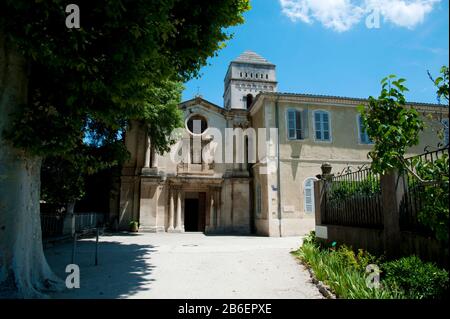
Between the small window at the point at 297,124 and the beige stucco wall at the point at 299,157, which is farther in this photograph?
the small window at the point at 297,124

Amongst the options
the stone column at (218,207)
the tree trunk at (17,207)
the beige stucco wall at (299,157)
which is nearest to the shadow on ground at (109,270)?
the tree trunk at (17,207)

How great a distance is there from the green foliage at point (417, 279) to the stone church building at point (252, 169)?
40.8 ft

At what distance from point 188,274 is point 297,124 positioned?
44.7 feet

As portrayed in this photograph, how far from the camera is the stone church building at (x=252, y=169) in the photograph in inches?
731

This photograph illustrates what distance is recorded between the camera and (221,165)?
73.0 feet

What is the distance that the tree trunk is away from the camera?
5676 mm

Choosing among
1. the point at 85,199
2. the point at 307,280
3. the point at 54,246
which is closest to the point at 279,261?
the point at 307,280

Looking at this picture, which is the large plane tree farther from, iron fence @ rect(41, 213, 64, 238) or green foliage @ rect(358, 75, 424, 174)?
iron fence @ rect(41, 213, 64, 238)

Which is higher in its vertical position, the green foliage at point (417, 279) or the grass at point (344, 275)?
the green foliage at point (417, 279)

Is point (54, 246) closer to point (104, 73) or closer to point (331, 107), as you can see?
point (104, 73)

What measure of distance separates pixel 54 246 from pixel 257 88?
3551 centimetres

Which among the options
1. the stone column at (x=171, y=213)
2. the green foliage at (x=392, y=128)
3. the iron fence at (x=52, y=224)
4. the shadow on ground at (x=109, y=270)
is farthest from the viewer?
the stone column at (x=171, y=213)

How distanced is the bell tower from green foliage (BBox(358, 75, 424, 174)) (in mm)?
38456

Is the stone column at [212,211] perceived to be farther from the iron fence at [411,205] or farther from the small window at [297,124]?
the iron fence at [411,205]
